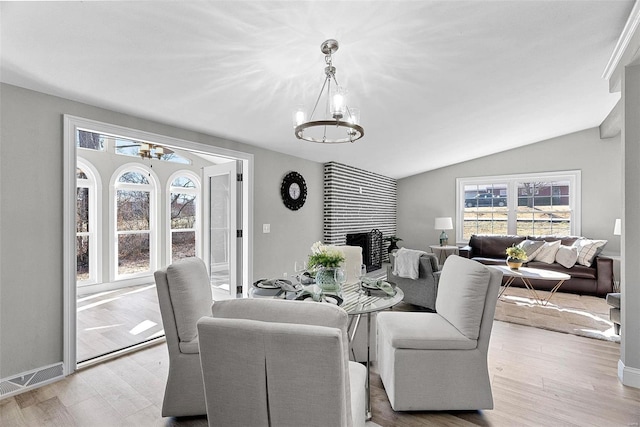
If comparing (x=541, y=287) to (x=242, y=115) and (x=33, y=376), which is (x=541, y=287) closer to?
(x=242, y=115)

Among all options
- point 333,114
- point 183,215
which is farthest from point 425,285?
point 183,215

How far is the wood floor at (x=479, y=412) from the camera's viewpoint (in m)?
1.88

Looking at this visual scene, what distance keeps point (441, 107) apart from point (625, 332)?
2553 millimetres

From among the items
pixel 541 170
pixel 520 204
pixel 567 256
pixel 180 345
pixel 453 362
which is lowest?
pixel 453 362

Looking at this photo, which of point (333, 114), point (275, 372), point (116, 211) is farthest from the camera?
point (116, 211)

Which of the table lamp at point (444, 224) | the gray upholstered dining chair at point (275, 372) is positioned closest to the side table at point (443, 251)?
the table lamp at point (444, 224)

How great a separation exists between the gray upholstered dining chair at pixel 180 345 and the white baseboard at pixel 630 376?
2.93 meters

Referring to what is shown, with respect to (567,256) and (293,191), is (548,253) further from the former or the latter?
(293,191)

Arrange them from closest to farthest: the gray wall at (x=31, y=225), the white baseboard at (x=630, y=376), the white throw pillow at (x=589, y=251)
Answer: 1. the gray wall at (x=31, y=225)
2. the white baseboard at (x=630, y=376)
3. the white throw pillow at (x=589, y=251)

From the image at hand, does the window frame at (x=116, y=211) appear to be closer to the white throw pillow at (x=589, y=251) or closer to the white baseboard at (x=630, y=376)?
the white baseboard at (x=630, y=376)

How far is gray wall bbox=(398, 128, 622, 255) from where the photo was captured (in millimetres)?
5453

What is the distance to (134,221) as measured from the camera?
5504 mm

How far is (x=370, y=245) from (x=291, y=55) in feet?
15.4

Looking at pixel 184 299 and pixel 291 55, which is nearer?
pixel 184 299
